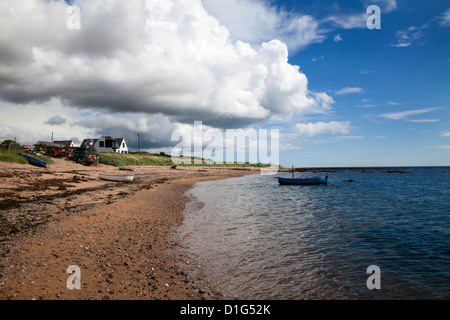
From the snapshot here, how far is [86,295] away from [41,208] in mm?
9877

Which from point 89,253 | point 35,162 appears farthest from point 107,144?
point 89,253

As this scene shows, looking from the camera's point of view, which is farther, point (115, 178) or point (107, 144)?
point (107, 144)

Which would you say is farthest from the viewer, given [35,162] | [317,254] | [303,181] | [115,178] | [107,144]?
[107,144]

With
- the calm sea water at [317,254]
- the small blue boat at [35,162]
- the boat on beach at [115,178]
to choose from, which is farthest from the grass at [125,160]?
the calm sea water at [317,254]

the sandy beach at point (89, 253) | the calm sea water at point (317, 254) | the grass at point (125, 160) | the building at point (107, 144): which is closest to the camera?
the sandy beach at point (89, 253)

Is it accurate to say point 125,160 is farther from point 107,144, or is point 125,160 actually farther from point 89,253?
point 89,253

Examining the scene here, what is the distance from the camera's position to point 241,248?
34.2 feet

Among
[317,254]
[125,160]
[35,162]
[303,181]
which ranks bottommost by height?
[303,181]

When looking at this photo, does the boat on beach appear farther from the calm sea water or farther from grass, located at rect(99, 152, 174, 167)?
grass, located at rect(99, 152, 174, 167)

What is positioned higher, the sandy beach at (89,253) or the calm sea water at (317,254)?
the sandy beach at (89,253)

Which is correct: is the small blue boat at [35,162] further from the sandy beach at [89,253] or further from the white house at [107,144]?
the white house at [107,144]

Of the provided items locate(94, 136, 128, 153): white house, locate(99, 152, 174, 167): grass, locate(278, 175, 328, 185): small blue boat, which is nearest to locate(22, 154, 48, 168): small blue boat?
locate(99, 152, 174, 167): grass
